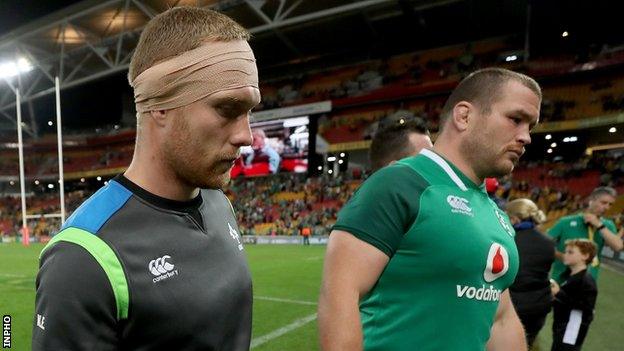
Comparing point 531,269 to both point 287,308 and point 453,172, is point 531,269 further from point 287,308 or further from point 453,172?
point 287,308

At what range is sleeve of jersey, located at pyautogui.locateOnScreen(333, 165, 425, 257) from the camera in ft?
5.47

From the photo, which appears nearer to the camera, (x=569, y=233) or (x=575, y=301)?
(x=575, y=301)

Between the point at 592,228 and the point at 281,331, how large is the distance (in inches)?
158

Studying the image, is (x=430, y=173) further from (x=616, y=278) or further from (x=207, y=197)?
(x=616, y=278)

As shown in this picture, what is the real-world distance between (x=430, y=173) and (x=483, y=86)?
0.46 meters

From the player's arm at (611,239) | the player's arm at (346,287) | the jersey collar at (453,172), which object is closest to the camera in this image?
the player's arm at (346,287)

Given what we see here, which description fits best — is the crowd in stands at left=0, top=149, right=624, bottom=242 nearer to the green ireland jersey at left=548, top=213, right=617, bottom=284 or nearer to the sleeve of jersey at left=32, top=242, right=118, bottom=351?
the green ireland jersey at left=548, top=213, right=617, bottom=284

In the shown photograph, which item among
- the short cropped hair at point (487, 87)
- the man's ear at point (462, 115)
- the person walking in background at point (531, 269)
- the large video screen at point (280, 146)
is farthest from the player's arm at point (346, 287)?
the large video screen at point (280, 146)

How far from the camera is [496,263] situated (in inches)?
72.1

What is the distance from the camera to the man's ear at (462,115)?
199cm

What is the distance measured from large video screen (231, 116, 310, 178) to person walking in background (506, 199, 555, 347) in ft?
93.1

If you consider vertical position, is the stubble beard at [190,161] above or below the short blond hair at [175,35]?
below

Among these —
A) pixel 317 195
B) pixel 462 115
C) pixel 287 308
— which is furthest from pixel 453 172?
pixel 317 195

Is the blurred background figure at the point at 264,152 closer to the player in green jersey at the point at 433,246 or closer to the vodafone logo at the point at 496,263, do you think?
the player in green jersey at the point at 433,246
